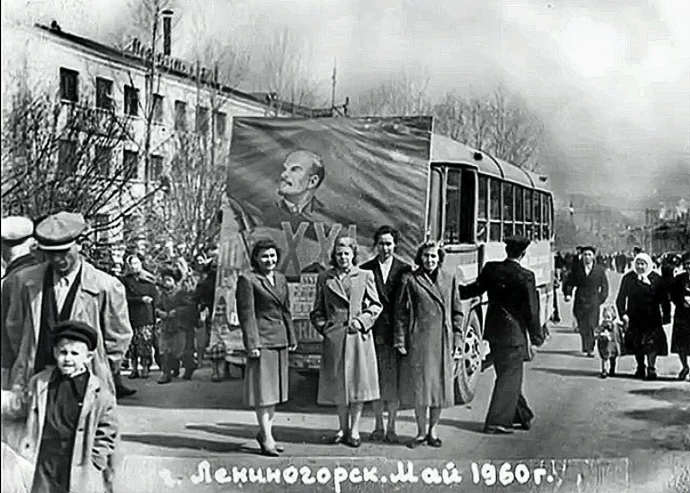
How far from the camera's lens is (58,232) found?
3986 millimetres

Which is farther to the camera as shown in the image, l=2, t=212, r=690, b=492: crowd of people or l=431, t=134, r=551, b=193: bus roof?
l=431, t=134, r=551, b=193: bus roof

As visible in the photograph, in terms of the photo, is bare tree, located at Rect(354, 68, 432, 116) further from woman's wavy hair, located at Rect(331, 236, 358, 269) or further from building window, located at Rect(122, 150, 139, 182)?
building window, located at Rect(122, 150, 139, 182)

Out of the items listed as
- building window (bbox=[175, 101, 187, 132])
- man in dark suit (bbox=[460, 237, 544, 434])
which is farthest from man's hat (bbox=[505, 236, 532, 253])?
building window (bbox=[175, 101, 187, 132])

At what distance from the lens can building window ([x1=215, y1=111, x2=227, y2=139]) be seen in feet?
13.6

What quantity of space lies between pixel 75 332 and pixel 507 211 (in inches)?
71.5

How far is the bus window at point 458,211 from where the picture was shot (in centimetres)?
407

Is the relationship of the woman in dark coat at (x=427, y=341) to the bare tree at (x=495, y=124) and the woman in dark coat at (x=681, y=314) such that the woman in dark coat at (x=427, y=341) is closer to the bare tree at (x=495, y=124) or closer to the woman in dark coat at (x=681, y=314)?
the bare tree at (x=495, y=124)

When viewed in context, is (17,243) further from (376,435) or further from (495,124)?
(495,124)

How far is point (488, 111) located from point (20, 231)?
1.97 metres

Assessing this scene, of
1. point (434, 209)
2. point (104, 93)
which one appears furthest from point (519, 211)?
point (104, 93)

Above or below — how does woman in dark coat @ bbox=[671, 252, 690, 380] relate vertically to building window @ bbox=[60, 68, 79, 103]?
below

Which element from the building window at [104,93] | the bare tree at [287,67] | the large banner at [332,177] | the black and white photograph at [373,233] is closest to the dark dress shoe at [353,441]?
the black and white photograph at [373,233]

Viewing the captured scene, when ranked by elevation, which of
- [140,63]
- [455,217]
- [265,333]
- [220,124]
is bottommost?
[265,333]
